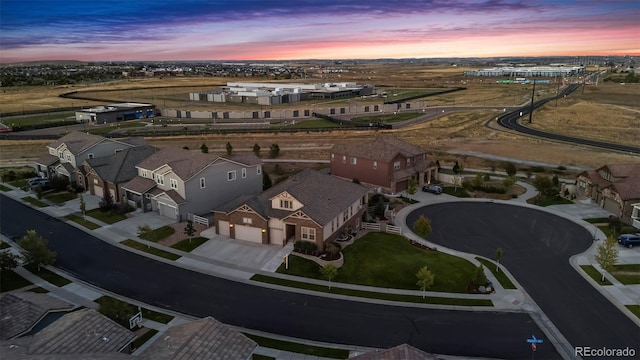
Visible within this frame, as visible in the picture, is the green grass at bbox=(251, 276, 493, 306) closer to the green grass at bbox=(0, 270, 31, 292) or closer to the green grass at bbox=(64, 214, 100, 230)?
the green grass at bbox=(0, 270, 31, 292)

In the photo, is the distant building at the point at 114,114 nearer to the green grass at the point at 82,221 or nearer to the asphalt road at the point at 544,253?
the green grass at the point at 82,221

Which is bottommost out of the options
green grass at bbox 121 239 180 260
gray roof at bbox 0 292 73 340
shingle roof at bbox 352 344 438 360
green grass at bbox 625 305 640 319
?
green grass at bbox 625 305 640 319

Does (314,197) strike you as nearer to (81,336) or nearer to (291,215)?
(291,215)

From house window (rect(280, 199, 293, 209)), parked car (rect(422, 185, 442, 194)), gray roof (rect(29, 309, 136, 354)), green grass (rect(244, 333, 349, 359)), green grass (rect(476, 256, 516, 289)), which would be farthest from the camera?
parked car (rect(422, 185, 442, 194))

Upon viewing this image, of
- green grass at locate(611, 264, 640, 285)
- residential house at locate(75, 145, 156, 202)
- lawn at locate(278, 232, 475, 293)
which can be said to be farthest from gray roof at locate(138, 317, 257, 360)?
residential house at locate(75, 145, 156, 202)

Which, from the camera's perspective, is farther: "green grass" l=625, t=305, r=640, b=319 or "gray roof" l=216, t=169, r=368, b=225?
"gray roof" l=216, t=169, r=368, b=225

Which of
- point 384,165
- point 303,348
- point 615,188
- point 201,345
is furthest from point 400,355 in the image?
point 615,188
